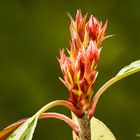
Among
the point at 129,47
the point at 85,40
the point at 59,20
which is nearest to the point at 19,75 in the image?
the point at 59,20

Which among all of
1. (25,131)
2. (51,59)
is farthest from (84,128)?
(51,59)

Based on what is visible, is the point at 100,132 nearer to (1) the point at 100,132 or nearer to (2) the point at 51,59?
(1) the point at 100,132

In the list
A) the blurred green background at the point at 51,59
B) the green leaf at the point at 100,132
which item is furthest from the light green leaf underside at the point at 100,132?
the blurred green background at the point at 51,59

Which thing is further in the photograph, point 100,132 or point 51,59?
point 51,59

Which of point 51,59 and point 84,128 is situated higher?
point 84,128

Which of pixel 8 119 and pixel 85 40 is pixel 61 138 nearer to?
pixel 8 119

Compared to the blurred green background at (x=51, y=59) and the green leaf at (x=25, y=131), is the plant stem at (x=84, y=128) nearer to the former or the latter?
the green leaf at (x=25, y=131)
